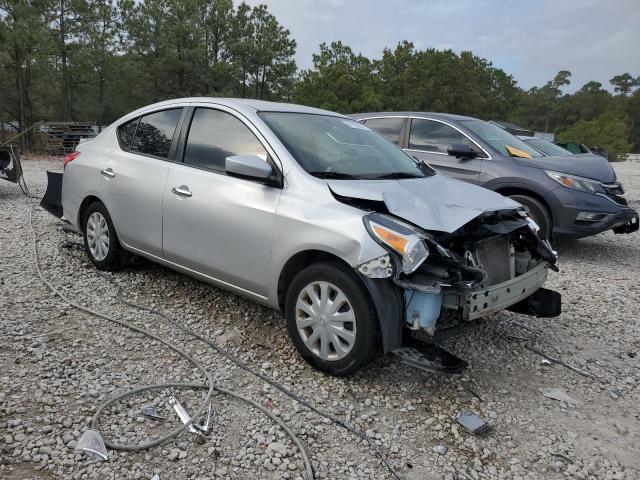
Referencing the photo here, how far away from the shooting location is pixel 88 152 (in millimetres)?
5137

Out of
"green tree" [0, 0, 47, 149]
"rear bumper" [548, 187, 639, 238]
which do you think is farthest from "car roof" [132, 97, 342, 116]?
"green tree" [0, 0, 47, 149]

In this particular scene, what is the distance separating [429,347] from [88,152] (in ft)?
12.9

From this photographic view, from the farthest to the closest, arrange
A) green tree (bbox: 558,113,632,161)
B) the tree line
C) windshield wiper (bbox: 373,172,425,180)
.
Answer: green tree (bbox: 558,113,632,161)
the tree line
windshield wiper (bbox: 373,172,425,180)

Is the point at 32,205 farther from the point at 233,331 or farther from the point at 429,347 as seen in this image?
the point at 429,347

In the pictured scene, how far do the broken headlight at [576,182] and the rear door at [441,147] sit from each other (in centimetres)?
93

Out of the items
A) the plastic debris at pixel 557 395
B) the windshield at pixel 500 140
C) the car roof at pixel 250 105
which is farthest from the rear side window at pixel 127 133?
the windshield at pixel 500 140

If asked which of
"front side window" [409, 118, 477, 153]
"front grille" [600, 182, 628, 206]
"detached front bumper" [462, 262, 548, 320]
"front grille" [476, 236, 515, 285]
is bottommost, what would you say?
"detached front bumper" [462, 262, 548, 320]

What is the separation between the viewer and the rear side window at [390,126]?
7.53 meters

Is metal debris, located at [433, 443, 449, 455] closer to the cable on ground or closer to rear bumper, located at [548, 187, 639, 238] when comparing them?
the cable on ground

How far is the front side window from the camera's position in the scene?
708 centimetres

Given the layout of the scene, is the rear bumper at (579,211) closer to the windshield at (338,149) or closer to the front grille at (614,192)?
the front grille at (614,192)

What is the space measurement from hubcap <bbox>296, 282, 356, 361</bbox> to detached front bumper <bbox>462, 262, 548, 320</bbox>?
23.8 inches

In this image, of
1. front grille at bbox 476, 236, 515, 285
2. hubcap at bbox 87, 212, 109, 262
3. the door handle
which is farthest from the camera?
hubcap at bbox 87, 212, 109, 262

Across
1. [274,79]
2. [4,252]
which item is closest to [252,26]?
[274,79]
